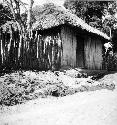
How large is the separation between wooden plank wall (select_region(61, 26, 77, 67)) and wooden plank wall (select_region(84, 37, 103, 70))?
81.1 inches

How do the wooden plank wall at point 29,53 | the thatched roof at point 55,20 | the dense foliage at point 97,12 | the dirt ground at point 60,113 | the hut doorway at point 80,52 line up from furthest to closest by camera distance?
the dense foliage at point 97,12
the hut doorway at point 80,52
the thatched roof at point 55,20
the wooden plank wall at point 29,53
the dirt ground at point 60,113

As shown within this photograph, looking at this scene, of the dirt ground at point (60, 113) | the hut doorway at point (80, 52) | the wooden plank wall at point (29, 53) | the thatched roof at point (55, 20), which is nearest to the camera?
the dirt ground at point (60, 113)

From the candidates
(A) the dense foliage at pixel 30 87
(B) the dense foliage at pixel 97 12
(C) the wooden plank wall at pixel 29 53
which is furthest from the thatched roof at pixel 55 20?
(B) the dense foliage at pixel 97 12

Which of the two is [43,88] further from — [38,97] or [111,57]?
[111,57]

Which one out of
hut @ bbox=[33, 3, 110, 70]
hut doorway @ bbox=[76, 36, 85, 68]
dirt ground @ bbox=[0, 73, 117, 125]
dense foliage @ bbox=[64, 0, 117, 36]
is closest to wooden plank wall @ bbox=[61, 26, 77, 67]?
hut @ bbox=[33, 3, 110, 70]

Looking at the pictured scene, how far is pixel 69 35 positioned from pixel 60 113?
27.8ft

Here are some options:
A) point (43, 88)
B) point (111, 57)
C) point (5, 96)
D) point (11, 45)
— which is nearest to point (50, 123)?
point (5, 96)

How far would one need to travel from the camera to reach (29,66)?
30.8 ft

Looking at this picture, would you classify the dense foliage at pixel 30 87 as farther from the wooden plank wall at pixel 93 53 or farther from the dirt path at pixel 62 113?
the wooden plank wall at pixel 93 53

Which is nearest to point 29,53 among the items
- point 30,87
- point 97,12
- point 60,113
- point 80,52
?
point 30,87

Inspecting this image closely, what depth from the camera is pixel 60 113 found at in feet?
15.2

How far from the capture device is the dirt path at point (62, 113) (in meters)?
4.19

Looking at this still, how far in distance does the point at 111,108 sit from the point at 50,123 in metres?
1.46

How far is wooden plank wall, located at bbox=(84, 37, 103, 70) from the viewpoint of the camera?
14898mm
